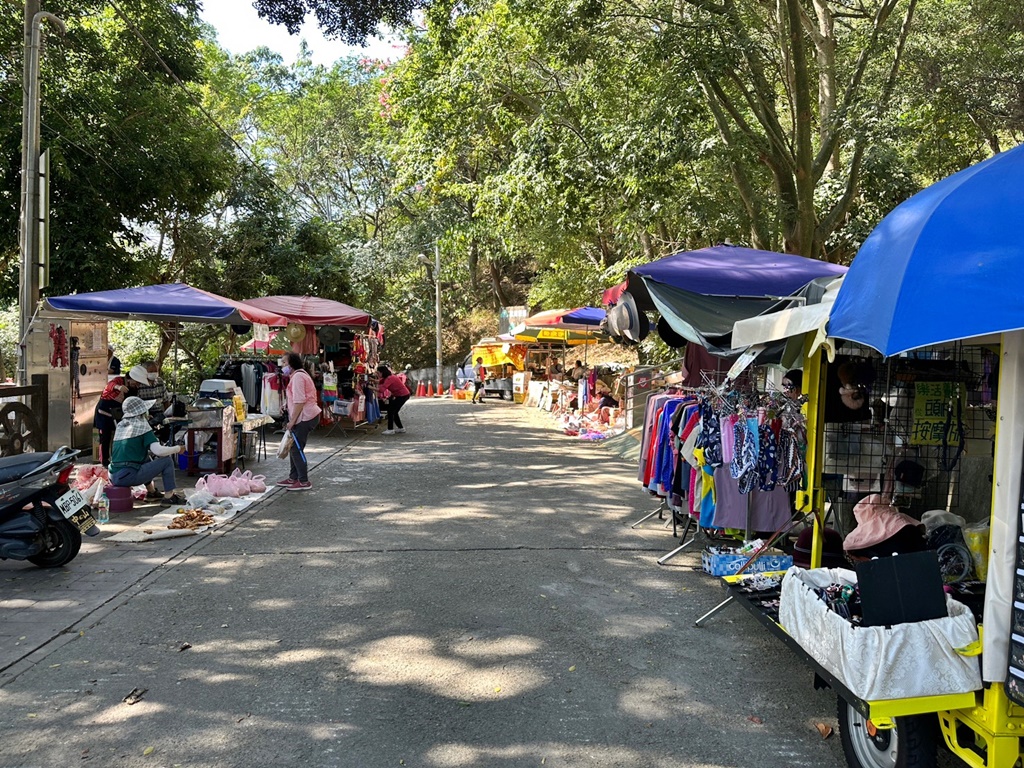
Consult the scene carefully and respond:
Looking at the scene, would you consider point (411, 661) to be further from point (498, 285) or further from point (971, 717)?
point (498, 285)

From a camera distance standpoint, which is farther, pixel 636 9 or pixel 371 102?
pixel 371 102

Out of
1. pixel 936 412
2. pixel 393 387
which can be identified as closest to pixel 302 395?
pixel 936 412

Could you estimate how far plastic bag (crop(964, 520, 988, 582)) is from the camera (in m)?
4.48

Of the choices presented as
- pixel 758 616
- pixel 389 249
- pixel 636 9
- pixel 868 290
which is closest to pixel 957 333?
pixel 868 290

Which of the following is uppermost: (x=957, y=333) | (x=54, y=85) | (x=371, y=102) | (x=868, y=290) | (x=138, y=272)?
(x=371, y=102)

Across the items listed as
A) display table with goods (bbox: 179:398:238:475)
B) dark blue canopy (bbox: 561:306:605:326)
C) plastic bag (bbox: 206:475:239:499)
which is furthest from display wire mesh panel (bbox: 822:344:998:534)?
dark blue canopy (bbox: 561:306:605:326)

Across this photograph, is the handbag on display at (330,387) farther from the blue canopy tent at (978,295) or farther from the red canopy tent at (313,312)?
the blue canopy tent at (978,295)

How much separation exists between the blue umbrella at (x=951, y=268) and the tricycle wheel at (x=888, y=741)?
61.3 inches

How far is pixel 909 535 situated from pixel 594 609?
2.15m

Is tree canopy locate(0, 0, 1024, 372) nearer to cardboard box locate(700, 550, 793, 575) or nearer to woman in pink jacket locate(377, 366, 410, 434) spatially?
woman in pink jacket locate(377, 366, 410, 434)

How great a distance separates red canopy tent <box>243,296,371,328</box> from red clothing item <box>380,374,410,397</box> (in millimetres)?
→ 1282

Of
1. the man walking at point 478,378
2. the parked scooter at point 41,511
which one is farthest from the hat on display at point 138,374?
the man walking at point 478,378

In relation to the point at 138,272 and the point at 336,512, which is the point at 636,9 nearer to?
the point at 336,512

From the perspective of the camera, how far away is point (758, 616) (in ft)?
14.7
